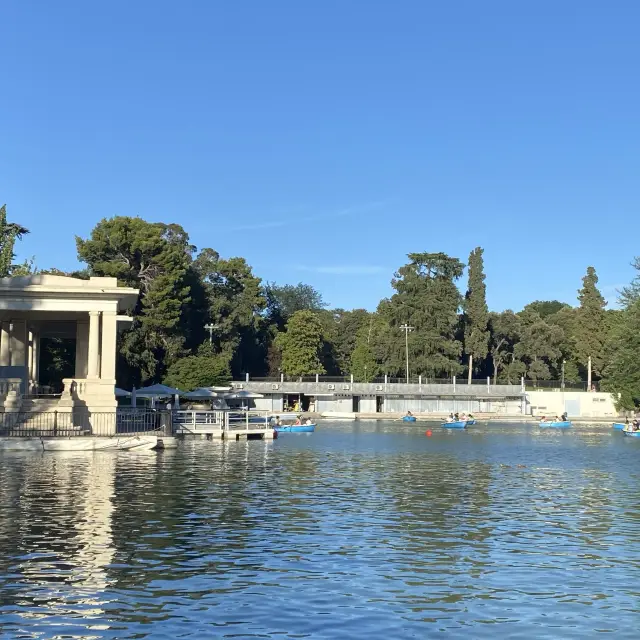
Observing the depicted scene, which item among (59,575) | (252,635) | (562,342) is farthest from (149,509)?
(562,342)

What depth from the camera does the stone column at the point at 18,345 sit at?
54.1 m

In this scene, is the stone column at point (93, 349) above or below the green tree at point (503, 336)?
below

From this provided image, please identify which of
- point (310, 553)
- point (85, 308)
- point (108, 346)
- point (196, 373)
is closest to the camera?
point (310, 553)

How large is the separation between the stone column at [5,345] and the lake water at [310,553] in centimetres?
2126

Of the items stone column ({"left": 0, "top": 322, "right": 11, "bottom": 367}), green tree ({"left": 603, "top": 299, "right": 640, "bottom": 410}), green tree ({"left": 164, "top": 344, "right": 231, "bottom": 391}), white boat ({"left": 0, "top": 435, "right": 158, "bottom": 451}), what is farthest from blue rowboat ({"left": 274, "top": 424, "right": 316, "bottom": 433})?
green tree ({"left": 603, "top": 299, "right": 640, "bottom": 410})

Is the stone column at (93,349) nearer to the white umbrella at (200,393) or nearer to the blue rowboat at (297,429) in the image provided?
the blue rowboat at (297,429)

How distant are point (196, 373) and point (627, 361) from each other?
143 feet

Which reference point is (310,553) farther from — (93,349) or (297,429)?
(297,429)

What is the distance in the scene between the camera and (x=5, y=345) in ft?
180

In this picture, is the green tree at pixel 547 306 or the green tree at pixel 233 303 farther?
the green tree at pixel 547 306

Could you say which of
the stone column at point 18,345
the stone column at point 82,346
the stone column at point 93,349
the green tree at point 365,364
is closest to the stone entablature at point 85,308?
the stone column at point 93,349

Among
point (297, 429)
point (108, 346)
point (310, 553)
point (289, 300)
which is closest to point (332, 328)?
point (289, 300)

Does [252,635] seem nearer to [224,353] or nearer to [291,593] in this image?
[291,593]

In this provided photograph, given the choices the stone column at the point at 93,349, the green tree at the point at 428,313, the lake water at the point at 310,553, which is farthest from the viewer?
the green tree at the point at 428,313
